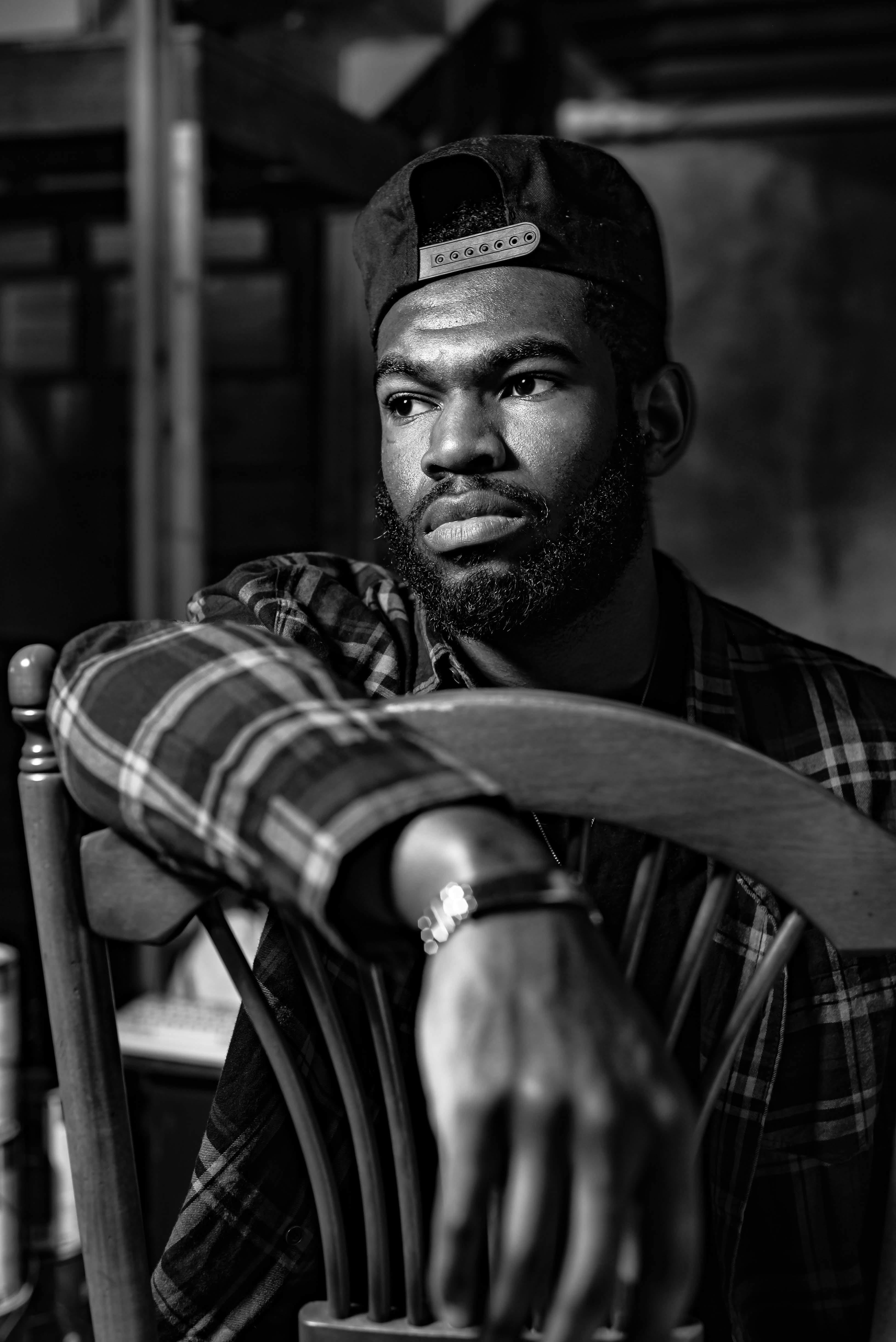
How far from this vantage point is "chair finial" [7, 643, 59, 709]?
2.43ft

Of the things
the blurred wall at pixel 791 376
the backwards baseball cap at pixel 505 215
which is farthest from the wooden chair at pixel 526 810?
the blurred wall at pixel 791 376

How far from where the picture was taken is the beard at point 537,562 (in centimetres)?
116

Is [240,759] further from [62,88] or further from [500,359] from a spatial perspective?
[62,88]

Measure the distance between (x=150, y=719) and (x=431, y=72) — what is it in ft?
9.07

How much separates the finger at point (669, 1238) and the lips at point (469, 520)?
0.69m

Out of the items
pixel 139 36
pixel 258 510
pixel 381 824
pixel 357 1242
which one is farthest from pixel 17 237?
pixel 381 824

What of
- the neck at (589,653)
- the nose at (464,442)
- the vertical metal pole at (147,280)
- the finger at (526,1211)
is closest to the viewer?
the finger at (526,1211)

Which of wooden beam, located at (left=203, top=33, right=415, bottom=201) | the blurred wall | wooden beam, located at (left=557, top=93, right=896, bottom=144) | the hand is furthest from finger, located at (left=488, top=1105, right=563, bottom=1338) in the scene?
wooden beam, located at (left=557, top=93, right=896, bottom=144)

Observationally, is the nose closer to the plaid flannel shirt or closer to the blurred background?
the plaid flannel shirt

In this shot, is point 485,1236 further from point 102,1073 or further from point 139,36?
point 139,36

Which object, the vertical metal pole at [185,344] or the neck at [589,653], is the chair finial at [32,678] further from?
the vertical metal pole at [185,344]

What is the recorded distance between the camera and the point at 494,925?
1.74 feet

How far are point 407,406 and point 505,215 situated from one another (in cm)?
18

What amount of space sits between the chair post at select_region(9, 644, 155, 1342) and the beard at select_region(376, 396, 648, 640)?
47cm
